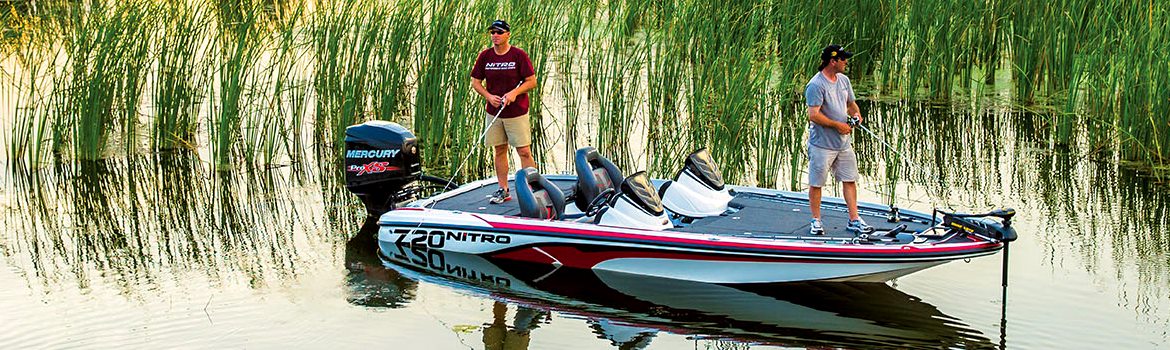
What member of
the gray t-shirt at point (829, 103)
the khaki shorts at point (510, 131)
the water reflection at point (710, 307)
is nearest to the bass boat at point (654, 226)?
the water reflection at point (710, 307)

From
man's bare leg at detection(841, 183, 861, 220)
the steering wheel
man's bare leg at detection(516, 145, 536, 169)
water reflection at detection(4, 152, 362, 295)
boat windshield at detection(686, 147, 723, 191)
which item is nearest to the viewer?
man's bare leg at detection(841, 183, 861, 220)

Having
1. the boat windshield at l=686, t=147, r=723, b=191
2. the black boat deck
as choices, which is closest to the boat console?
the black boat deck

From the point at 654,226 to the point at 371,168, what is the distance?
2.12 metres

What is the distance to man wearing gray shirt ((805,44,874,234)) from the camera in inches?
347

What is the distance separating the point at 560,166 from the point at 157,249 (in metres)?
3.53

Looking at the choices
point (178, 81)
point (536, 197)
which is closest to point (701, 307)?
point (536, 197)

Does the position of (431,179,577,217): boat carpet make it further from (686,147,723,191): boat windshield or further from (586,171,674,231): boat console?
(686,147,723,191): boat windshield

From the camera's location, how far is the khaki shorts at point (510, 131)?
1030 centimetres

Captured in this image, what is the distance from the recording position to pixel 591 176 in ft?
31.2

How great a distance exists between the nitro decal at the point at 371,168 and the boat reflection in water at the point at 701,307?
2.82ft

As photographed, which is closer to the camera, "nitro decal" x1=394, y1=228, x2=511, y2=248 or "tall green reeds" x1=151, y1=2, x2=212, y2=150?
"nitro decal" x1=394, y1=228, x2=511, y2=248

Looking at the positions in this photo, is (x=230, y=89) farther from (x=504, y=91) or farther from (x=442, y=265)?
(x=442, y=265)

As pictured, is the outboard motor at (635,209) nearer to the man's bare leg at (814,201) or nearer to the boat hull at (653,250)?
the boat hull at (653,250)

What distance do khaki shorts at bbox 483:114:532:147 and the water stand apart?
3.51 ft
